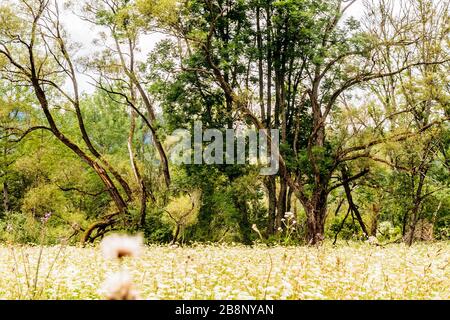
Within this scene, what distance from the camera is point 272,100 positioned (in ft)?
92.2

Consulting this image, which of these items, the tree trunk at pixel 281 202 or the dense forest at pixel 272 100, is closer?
the dense forest at pixel 272 100

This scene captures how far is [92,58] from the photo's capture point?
2888 centimetres

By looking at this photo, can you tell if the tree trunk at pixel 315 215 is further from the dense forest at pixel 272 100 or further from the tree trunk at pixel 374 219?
the tree trunk at pixel 374 219

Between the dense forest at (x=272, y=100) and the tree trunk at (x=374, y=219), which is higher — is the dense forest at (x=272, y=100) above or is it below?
above

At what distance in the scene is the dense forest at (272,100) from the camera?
2228 cm

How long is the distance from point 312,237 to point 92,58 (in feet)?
52.9

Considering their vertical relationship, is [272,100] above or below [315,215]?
above

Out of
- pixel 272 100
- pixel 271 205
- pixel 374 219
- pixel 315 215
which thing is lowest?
pixel 374 219

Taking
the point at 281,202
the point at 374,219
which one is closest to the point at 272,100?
the point at 281,202

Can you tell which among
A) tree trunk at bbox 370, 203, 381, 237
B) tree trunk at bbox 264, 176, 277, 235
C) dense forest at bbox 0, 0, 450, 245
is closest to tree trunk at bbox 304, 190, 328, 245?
dense forest at bbox 0, 0, 450, 245

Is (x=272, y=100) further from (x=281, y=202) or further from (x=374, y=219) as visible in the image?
(x=374, y=219)

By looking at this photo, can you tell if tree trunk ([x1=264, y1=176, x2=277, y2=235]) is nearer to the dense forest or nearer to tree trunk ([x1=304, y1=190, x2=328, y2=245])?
the dense forest

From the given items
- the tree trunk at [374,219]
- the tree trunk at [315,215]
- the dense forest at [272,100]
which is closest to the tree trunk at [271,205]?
the dense forest at [272,100]

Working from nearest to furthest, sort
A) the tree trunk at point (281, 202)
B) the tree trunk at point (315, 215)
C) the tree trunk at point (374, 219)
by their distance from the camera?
the tree trunk at point (315, 215), the tree trunk at point (281, 202), the tree trunk at point (374, 219)
